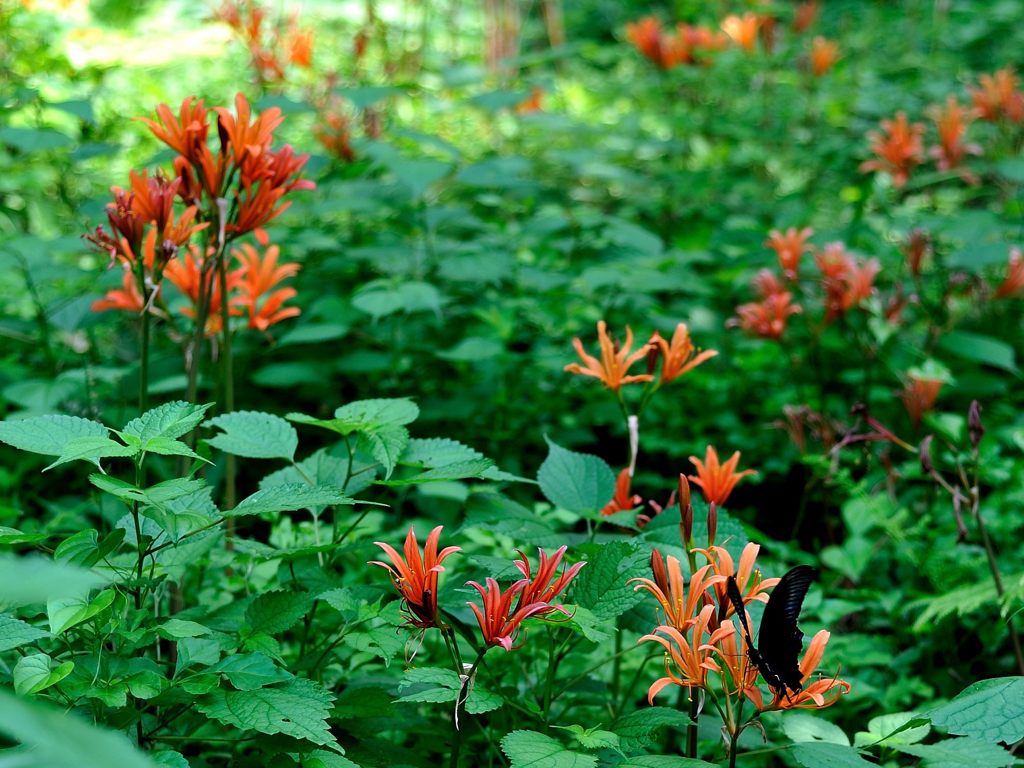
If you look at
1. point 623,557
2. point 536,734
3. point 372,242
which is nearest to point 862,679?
point 623,557

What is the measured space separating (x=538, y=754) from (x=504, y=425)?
61.7 inches

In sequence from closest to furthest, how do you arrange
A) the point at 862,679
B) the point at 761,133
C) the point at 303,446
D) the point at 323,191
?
the point at 862,679 → the point at 303,446 → the point at 323,191 → the point at 761,133

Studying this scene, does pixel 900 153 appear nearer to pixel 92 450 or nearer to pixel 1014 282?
pixel 1014 282

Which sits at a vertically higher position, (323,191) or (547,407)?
(323,191)

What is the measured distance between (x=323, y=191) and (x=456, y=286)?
0.79 meters

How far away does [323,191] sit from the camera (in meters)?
3.35

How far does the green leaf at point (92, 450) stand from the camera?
3.22 feet

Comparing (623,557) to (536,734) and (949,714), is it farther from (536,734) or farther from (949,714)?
(949,714)

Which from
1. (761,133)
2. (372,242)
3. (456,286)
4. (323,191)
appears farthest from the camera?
(761,133)

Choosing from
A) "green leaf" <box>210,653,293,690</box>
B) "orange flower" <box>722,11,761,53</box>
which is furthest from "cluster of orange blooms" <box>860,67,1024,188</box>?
"green leaf" <box>210,653,293,690</box>

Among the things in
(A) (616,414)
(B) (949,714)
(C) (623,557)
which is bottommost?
(A) (616,414)

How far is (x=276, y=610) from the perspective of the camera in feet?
3.85

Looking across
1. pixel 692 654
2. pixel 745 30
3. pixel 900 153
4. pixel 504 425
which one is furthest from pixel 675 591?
pixel 745 30

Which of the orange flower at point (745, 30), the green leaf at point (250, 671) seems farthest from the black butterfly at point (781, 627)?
the orange flower at point (745, 30)
